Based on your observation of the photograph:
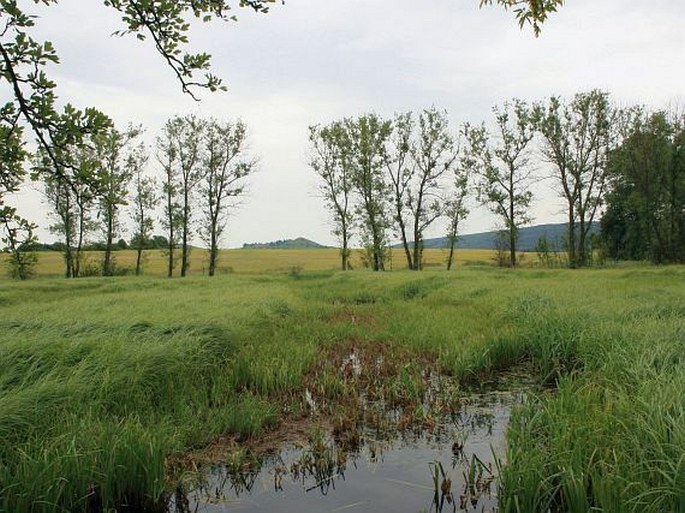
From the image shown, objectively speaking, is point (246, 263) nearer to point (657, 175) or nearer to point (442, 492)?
point (657, 175)

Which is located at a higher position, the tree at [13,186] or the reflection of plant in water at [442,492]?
the tree at [13,186]

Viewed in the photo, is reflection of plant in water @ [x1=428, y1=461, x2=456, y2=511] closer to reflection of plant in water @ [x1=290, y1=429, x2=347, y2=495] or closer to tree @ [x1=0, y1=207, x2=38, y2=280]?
reflection of plant in water @ [x1=290, y1=429, x2=347, y2=495]

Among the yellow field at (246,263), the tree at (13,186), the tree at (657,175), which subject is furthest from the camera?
the yellow field at (246,263)

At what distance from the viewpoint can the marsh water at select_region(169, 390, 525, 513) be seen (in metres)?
4.48

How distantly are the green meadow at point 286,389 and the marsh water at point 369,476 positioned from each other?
40cm

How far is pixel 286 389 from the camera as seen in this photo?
26.0ft

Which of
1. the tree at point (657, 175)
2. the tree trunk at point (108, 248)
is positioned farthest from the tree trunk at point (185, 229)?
the tree at point (657, 175)

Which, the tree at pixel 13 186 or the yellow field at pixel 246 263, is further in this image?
the yellow field at pixel 246 263

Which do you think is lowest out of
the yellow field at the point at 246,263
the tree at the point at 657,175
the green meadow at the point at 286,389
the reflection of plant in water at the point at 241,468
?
the reflection of plant in water at the point at 241,468

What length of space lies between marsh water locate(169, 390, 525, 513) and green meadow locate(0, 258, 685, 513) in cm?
40

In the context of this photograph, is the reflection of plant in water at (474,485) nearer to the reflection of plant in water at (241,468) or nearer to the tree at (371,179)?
the reflection of plant in water at (241,468)

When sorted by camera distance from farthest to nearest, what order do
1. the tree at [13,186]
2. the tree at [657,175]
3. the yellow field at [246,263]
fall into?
the yellow field at [246,263], the tree at [657,175], the tree at [13,186]

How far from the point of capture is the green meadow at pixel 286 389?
4066 millimetres

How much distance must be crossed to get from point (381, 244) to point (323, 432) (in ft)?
144
